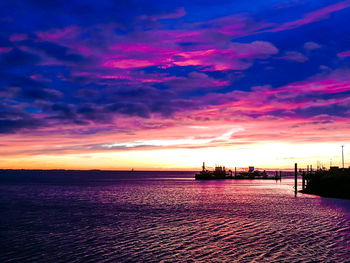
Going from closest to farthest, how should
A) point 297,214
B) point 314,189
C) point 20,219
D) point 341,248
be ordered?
point 341,248 < point 20,219 < point 297,214 < point 314,189

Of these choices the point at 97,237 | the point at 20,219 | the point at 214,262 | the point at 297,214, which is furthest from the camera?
the point at 297,214

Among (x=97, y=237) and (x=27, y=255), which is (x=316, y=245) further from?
(x=27, y=255)

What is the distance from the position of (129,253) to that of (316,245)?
13.2 metres

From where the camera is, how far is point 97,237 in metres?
28.8

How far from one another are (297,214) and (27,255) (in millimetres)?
32231

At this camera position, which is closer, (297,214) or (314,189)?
(297,214)

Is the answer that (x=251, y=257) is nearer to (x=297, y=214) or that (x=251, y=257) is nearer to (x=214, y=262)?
(x=214, y=262)

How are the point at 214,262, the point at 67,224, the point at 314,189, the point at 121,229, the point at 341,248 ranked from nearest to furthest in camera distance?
the point at 214,262 → the point at 341,248 → the point at 121,229 → the point at 67,224 → the point at 314,189

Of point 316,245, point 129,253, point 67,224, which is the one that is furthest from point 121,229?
point 316,245

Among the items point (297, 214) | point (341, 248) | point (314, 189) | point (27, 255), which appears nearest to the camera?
point (27, 255)

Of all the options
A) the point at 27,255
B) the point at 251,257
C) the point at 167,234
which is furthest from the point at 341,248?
the point at 27,255

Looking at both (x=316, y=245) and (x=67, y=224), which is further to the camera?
(x=67, y=224)

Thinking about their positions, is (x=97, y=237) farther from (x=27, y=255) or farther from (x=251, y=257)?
(x=251, y=257)

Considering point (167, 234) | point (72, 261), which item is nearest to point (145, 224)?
point (167, 234)
